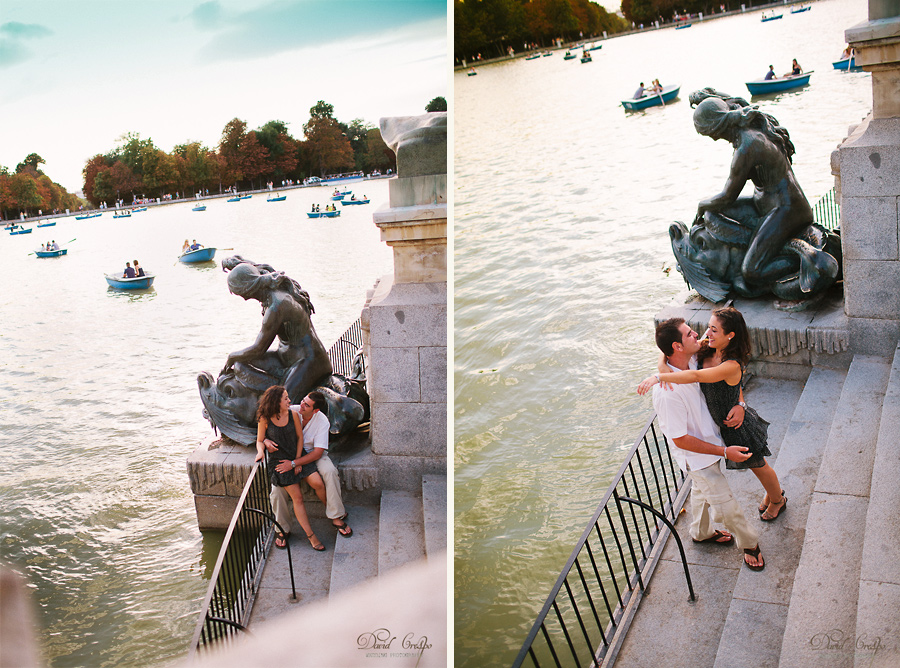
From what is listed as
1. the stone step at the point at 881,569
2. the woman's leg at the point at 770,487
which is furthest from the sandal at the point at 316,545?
the stone step at the point at 881,569

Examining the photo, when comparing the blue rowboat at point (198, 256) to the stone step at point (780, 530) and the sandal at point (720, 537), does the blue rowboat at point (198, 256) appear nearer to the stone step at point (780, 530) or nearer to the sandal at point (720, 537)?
the sandal at point (720, 537)

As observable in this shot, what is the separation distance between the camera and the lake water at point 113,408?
9.39 feet

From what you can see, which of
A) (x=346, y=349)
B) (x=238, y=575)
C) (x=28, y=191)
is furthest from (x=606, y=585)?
(x=346, y=349)

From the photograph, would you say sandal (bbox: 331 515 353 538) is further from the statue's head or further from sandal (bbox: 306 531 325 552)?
the statue's head

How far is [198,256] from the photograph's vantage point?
11.9ft

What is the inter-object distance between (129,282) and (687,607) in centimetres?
266

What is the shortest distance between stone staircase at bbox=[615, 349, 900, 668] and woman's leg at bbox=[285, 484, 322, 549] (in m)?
1.46

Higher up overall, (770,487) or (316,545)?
(770,487)

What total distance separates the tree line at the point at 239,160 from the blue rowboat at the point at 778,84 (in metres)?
15.1

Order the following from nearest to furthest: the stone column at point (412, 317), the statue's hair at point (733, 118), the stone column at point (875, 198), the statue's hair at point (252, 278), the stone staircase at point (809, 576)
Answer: the stone staircase at point (809, 576)
the stone column at point (412, 317)
the statue's hair at point (252, 278)
the stone column at point (875, 198)
the statue's hair at point (733, 118)

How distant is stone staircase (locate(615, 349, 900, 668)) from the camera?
7.81ft

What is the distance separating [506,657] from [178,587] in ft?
4.74

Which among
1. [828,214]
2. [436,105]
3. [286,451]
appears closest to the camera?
[436,105]

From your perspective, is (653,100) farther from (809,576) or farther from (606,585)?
(809,576)
